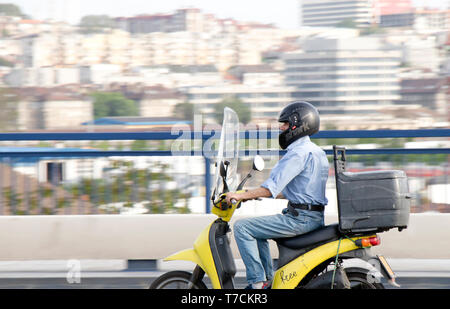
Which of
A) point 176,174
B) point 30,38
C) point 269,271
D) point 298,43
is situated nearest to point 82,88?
point 30,38

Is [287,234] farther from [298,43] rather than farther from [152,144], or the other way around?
[298,43]

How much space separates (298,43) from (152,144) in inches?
1334

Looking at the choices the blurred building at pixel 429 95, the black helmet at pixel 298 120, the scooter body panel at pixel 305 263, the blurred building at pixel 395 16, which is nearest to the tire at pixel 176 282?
the scooter body panel at pixel 305 263

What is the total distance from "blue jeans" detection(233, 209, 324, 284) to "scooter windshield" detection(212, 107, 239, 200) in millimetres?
254

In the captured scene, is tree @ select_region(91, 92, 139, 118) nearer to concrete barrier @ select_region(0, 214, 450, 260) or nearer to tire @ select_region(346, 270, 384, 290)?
concrete barrier @ select_region(0, 214, 450, 260)

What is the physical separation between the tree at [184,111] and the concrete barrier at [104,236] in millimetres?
26668

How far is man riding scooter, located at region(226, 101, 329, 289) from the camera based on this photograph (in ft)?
12.8

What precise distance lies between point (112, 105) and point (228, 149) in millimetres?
31318

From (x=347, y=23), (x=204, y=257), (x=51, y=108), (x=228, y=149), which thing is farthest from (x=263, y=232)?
(x=347, y=23)

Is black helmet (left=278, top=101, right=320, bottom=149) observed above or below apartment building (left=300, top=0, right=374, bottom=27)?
below

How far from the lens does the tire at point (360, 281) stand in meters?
3.76

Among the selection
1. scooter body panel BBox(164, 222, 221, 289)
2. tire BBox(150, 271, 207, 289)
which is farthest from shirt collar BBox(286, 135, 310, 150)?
tire BBox(150, 271, 207, 289)
